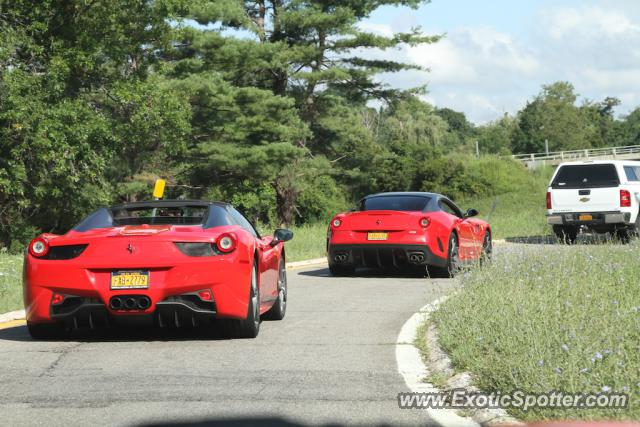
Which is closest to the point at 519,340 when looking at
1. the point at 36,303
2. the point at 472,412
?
the point at 472,412

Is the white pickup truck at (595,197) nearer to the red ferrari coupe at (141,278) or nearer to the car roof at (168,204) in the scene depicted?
the car roof at (168,204)

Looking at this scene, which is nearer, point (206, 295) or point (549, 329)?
point (549, 329)

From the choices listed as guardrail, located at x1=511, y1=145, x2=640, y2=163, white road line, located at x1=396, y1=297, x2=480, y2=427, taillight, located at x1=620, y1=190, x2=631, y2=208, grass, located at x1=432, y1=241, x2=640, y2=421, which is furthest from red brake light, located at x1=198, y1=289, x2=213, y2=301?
guardrail, located at x1=511, y1=145, x2=640, y2=163

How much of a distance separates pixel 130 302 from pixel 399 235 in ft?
27.5

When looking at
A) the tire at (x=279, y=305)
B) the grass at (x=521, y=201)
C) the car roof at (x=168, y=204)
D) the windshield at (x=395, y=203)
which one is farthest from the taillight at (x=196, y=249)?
the grass at (x=521, y=201)

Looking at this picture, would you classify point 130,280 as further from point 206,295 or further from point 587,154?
point 587,154

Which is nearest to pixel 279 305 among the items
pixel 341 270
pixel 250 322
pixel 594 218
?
pixel 250 322

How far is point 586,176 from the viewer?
2722 centimetres

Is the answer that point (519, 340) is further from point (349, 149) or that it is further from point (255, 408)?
point (349, 149)

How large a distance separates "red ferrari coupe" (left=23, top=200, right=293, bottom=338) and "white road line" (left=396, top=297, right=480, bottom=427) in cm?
148

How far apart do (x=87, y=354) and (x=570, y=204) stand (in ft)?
64.6

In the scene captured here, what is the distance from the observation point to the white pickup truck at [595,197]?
26438mm

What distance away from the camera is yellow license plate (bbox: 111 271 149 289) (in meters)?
9.50

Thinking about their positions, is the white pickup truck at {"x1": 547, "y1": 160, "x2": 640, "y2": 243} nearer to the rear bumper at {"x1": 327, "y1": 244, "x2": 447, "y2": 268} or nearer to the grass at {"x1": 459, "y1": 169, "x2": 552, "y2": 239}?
the rear bumper at {"x1": 327, "y1": 244, "x2": 447, "y2": 268}
